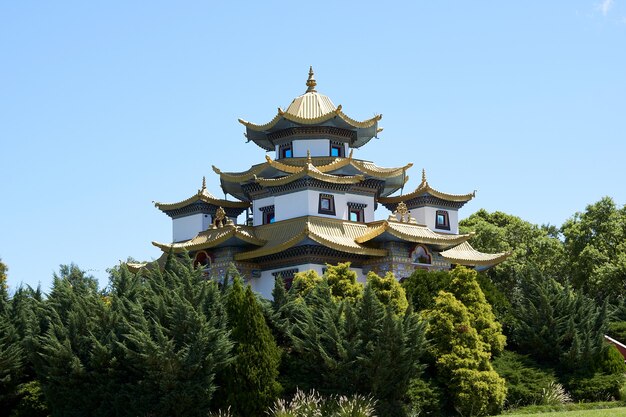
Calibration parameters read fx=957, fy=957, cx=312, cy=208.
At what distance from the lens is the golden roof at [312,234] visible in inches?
1522

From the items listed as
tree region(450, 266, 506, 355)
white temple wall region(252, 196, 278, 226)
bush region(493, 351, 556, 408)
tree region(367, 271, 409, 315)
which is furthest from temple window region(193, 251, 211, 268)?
bush region(493, 351, 556, 408)

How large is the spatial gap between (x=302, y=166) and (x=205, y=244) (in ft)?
20.4

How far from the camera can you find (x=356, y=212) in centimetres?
4344

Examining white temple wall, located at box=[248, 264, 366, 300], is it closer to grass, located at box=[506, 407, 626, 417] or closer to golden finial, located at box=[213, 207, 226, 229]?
golden finial, located at box=[213, 207, 226, 229]

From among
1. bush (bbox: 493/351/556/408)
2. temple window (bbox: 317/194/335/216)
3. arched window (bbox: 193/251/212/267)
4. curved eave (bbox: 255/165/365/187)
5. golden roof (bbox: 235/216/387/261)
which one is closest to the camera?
bush (bbox: 493/351/556/408)

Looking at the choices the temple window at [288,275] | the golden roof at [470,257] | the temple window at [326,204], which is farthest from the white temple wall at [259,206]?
the golden roof at [470,257]

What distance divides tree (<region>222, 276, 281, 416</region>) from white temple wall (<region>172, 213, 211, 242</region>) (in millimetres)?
21216

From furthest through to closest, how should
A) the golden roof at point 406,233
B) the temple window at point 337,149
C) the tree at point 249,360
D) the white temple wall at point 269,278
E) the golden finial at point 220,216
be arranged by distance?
the temple window at point 337,149 → the golden finial at point 220,216 → the golden roof at point 406,233 → the white temple wall at point 269,278 → the tree at point 249,360

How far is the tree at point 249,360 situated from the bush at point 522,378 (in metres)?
7.25

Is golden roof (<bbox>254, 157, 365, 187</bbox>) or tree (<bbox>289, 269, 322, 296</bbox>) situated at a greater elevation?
golden roof (<bbox>254, 157, 365, 187</bbox>)

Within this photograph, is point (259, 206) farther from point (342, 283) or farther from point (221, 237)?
point (342, 283)

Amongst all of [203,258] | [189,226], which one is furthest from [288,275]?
[189,226]

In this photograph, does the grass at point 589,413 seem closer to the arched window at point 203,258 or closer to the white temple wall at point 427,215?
the arched window at point 203,258

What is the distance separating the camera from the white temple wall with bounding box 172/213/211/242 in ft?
155
